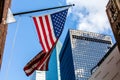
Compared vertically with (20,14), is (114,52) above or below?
below

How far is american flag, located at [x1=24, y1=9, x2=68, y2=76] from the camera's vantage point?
70.7ft

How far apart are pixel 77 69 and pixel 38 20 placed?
172442 mm

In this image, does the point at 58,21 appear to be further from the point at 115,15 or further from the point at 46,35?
the point at 115,15

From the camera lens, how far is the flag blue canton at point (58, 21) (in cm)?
2241

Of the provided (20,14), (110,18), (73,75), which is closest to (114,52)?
(110,18)

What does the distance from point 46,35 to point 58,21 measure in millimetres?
1713

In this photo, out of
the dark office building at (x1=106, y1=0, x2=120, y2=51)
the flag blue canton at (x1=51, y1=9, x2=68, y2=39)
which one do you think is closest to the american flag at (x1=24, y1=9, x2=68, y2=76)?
the flag blue canton at (x1=51, y1=9, x2=68, y2=39)

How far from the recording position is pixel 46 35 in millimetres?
21969

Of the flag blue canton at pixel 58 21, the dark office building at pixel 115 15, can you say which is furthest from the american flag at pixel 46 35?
the dark office building at pixel 115 15

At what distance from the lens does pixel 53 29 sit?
22.4 metres

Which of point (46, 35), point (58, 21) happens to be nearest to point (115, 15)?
point (58, 21)

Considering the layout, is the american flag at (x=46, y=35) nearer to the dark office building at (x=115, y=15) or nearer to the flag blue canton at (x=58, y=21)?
the flag blue canton at (x=58, y=21)

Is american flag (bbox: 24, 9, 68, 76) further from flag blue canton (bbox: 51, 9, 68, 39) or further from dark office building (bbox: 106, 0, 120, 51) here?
dark office building (bbox: 106, 0, 120, 51)

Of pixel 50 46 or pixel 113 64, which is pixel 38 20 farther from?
pixel 113 64
